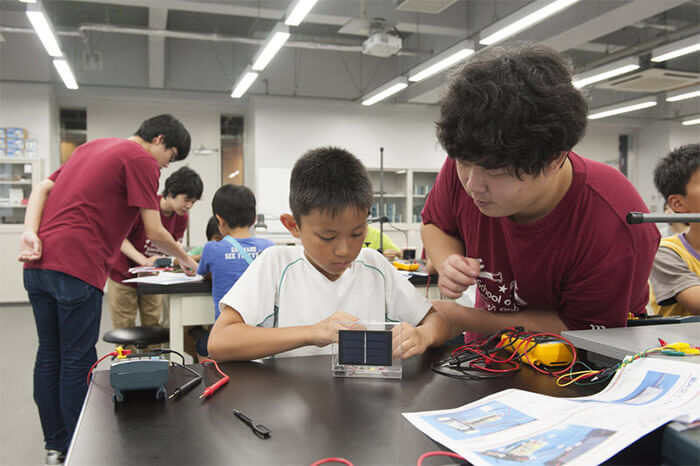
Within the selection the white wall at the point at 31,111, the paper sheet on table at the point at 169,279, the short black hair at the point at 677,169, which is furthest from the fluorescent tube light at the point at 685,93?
the white wall at the point at 31,111

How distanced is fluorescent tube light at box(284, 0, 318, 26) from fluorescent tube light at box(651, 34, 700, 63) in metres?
3.26

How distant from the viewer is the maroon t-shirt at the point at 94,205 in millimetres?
1782

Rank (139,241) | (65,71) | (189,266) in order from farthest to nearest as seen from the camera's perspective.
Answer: (65,71), (139,241), (189,266)

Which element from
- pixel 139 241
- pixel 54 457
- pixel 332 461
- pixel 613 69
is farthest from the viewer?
pixel 613 69

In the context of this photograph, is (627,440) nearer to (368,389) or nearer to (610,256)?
(368,389)

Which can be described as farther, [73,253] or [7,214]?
[7,214]

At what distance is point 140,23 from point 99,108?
4.28ft

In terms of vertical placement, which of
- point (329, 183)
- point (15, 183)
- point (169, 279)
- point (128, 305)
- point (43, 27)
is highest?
point (43, 27)

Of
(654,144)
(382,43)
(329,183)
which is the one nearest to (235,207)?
(329,183)

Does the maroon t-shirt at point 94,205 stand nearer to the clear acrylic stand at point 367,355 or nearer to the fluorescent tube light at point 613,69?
the clear acrylic stand at point 367,355

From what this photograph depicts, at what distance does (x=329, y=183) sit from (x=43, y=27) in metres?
3.98

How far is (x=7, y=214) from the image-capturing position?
20.1ft

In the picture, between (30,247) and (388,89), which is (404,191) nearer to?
(388,89)


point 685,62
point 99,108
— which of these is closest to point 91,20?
point 99,108
